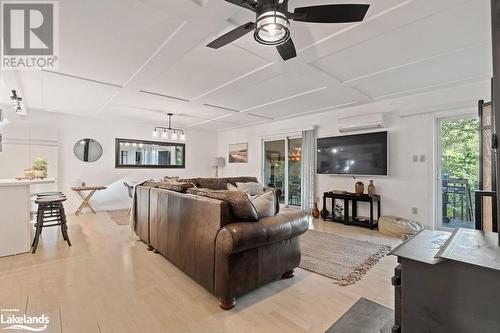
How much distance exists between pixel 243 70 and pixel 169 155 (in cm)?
490

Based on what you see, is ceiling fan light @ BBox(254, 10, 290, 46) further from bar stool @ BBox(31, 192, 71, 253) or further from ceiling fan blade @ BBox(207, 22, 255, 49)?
bar stool @ BBox(31, 192, 71, 253)

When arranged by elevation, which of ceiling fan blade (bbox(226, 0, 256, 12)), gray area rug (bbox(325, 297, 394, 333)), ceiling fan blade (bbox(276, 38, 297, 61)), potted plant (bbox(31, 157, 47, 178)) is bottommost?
gray area rug (bbox(325, 297, 394, 333))

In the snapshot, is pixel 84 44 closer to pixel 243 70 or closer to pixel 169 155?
pixel 243 70

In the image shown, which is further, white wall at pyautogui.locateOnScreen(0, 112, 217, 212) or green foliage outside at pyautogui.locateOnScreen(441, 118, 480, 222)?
white wall at pyautogui.locateOnScreen(0, 112, 217, 212)

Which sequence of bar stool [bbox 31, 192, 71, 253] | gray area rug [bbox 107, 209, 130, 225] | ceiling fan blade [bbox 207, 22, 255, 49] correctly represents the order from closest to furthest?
ceiling fan blade [bbox 207, 22, 255, 49] < bar stool [bbox 31, 192, 71, 253] < gray area rug [bbox 107, 209, 130, 225]

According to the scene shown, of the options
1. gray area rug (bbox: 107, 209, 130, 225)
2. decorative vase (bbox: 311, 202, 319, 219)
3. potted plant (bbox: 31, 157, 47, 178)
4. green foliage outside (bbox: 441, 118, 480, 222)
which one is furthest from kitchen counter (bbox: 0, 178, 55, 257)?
green foliage outside (bbox: 441, 118, 480, 222)

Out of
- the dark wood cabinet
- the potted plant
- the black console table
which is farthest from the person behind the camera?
the black console table

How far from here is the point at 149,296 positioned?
2033 mm

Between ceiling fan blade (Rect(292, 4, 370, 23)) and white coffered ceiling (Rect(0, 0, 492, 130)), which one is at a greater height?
white coffered ceiling (Rect(0, 0, 492, 130))

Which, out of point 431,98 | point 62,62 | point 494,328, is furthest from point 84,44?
point 431,98

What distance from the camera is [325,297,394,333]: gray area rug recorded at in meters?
1.63

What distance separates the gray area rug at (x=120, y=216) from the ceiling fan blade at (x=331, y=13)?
15.3ft

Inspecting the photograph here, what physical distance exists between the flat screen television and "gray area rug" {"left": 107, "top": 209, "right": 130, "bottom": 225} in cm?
426

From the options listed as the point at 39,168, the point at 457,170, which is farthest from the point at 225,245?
the point at 457,170
